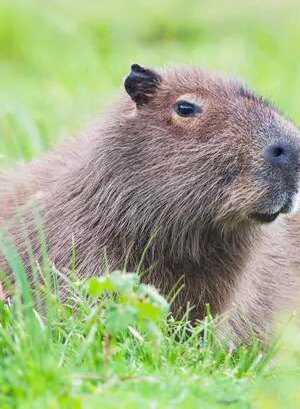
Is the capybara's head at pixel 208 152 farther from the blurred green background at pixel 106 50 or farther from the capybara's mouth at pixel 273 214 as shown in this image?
the blurred green background at pixel 106 50

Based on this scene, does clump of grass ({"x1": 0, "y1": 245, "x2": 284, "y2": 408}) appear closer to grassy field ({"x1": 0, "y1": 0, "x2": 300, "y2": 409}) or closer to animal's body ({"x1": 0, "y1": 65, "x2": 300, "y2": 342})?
grassy field ({"x1": 0, "y1": 0, "x2": 300, "y2": 409})

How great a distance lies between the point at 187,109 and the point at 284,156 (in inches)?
23.1

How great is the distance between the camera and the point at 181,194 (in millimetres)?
5562

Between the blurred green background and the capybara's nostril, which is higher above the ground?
the blurred green background

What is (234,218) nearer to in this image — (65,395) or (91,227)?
(91,227)

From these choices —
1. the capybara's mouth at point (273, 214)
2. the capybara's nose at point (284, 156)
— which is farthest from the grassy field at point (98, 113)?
the capybara's nose at point (284, 156)

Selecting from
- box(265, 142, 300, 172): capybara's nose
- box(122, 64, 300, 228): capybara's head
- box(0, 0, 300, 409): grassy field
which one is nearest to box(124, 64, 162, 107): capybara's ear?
box(122, 64, 300, 228): capybara's head

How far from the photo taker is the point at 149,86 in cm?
584

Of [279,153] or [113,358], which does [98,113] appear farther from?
[113,358]

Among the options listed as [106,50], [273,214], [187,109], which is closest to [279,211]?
[273,214]

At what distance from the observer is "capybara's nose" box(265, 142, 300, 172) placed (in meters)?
5.38

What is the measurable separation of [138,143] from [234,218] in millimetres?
598

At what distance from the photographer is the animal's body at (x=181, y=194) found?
5.48 m

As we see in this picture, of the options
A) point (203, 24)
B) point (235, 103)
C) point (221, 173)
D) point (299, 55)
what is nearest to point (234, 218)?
point (221, 173)
